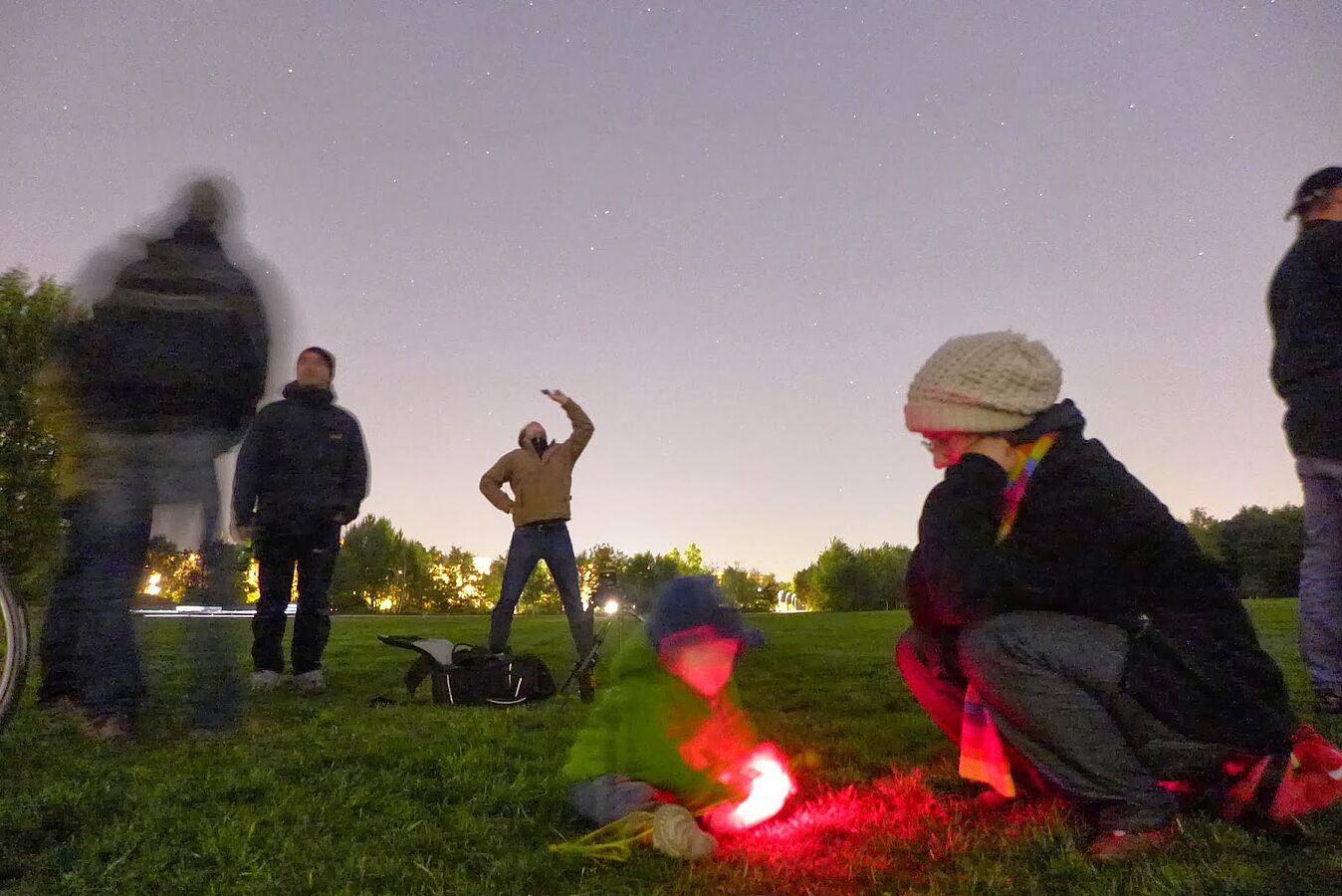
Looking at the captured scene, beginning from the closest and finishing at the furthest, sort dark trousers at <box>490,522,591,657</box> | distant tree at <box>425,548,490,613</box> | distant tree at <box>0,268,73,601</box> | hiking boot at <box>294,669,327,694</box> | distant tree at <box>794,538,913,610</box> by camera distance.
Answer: hiking boot at <box>294,669,327,694</box>
dark trousers at <box>490,522,591,657</box>
distant tree at <box>0,268,73,601</box>
distant tree at <box>794,538,913,610</box>
distant tree at <box>425,548,490,613</box>

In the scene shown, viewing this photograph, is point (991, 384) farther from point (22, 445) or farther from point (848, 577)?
point (848, 577)

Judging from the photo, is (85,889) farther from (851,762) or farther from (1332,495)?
(1332,495)

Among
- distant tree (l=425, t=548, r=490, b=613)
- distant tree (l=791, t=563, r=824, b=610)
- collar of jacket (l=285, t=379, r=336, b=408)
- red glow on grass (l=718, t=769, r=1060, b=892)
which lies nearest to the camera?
red glow on grass (l=718, t=769, r=1060, b=892)

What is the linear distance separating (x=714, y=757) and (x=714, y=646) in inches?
15.4

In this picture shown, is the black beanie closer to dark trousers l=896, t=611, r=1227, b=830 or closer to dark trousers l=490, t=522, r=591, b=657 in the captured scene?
dark trousers l=490, t=522, r=591, b=657

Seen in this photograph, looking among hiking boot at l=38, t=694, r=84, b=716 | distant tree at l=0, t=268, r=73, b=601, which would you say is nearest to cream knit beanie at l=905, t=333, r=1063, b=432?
→ hiking boot at l=38, t=694, r=84, b=716

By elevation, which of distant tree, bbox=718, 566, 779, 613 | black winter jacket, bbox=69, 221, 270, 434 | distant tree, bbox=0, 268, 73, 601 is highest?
distant tree, bbox=0, 268, 73, 601

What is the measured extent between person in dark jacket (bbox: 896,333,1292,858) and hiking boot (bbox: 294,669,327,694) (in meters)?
5.29

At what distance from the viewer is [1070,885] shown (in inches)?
85.4

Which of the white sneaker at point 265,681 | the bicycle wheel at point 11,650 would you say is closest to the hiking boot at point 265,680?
the white sneaker at point 265,681

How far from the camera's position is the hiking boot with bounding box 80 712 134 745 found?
4094 mm

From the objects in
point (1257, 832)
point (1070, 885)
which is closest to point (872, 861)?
point (1070, 885)

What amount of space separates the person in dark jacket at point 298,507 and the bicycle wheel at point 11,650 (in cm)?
290

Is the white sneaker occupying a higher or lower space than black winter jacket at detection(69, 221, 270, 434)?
lower
